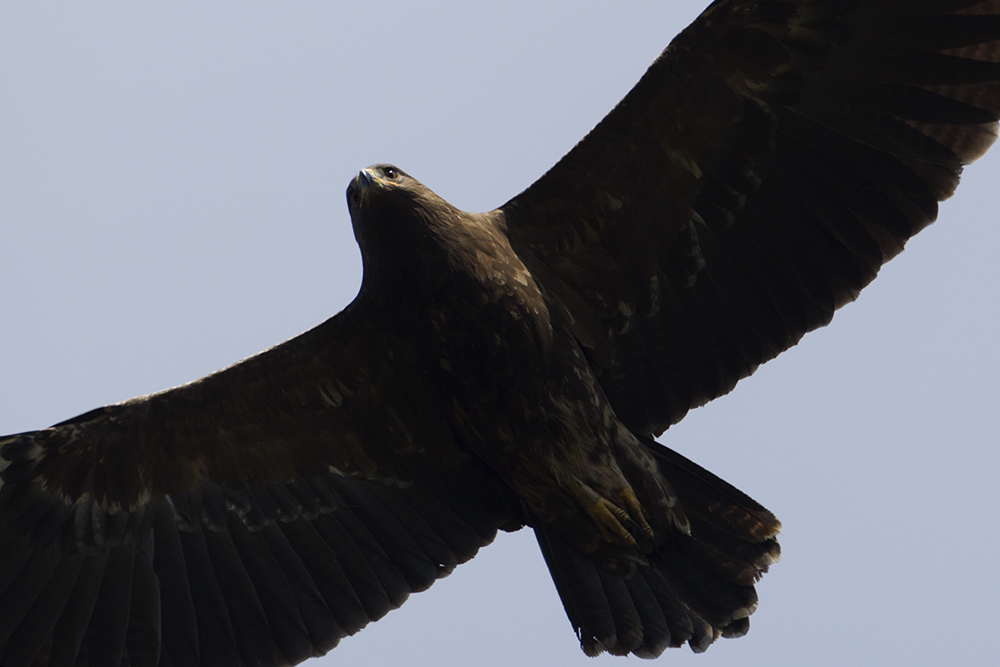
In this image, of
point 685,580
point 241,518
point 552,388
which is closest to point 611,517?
point 685,580

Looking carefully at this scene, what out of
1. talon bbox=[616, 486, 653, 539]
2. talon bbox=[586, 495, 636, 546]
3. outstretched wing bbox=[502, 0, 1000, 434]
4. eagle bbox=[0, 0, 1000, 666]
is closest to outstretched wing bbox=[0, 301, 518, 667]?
eagle bbox=[0, 0, 1000, 666]

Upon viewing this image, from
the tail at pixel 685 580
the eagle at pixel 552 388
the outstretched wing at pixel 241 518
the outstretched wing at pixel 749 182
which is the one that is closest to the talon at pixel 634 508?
the eagle at pixel 552 388

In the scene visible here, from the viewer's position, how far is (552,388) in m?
6.64

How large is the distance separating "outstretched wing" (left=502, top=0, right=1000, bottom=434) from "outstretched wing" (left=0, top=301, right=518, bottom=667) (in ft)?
4.30

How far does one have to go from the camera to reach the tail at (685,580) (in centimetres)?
678

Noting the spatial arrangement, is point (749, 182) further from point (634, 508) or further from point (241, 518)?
point (241, 518)

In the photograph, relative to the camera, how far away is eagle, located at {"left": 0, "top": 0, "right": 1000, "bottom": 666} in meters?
6.45

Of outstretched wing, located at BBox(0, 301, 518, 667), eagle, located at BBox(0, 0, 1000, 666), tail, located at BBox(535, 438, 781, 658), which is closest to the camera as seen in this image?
eagle, located at BBox(0, 0, 1000, 666)

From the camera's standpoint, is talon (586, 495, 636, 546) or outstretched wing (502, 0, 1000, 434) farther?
talon (586, 495, 636, 546)

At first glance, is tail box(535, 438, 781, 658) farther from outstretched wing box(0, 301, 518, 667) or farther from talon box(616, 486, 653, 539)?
outstretched wing box(0, 301, 518, 667)

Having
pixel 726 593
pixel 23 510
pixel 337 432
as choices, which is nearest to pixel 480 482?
pixel 337 432

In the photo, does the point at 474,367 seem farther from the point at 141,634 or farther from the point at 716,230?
the point at 141,634

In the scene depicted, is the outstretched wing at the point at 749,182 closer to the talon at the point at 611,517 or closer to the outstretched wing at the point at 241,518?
the talon at the point at 611,517

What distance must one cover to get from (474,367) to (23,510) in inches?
122
